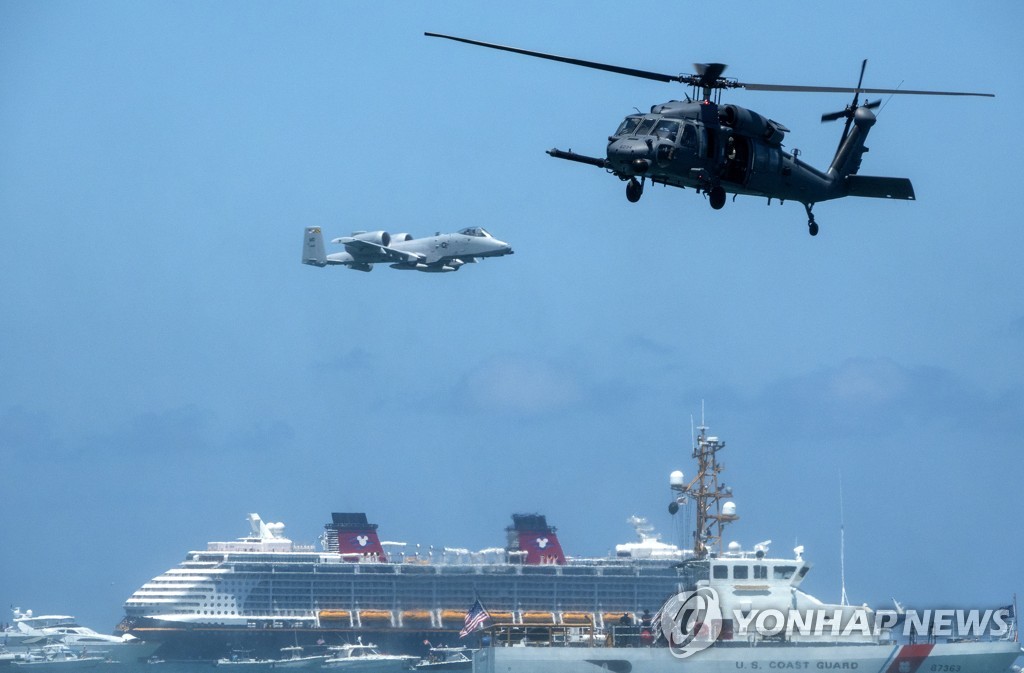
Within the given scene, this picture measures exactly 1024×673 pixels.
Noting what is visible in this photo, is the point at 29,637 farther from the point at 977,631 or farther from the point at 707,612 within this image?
the point at 977,631

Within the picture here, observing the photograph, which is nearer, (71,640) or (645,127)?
(645,127)

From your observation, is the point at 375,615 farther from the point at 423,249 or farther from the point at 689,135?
the point at 689,135

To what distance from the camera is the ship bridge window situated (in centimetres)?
5629

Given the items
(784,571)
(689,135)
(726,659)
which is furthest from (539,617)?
(689,135)

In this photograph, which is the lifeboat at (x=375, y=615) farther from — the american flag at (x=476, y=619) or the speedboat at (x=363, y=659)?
the american flag at (x=476, y=619)

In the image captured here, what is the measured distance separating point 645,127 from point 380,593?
10127cm

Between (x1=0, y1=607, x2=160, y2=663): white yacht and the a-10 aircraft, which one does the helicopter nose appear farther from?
(x1=0, y1=607, x2=160, y2=663): white yacht

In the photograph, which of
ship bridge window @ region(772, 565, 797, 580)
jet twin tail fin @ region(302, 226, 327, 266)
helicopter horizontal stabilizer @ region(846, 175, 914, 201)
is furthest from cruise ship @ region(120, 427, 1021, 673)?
helicopter horizontal stabilizer @ region(846, 175, 914, 201)

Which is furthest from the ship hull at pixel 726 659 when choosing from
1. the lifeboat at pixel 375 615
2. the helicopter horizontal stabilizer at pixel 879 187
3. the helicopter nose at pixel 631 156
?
the lifeboat at pixel 375 615

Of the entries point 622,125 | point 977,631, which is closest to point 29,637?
point 977,631

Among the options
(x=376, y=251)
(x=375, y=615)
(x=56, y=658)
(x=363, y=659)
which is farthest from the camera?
(x=375, y=615)

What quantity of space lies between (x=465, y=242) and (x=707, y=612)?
25.1 m

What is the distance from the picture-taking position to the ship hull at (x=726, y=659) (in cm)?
5431

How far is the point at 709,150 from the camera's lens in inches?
1404
